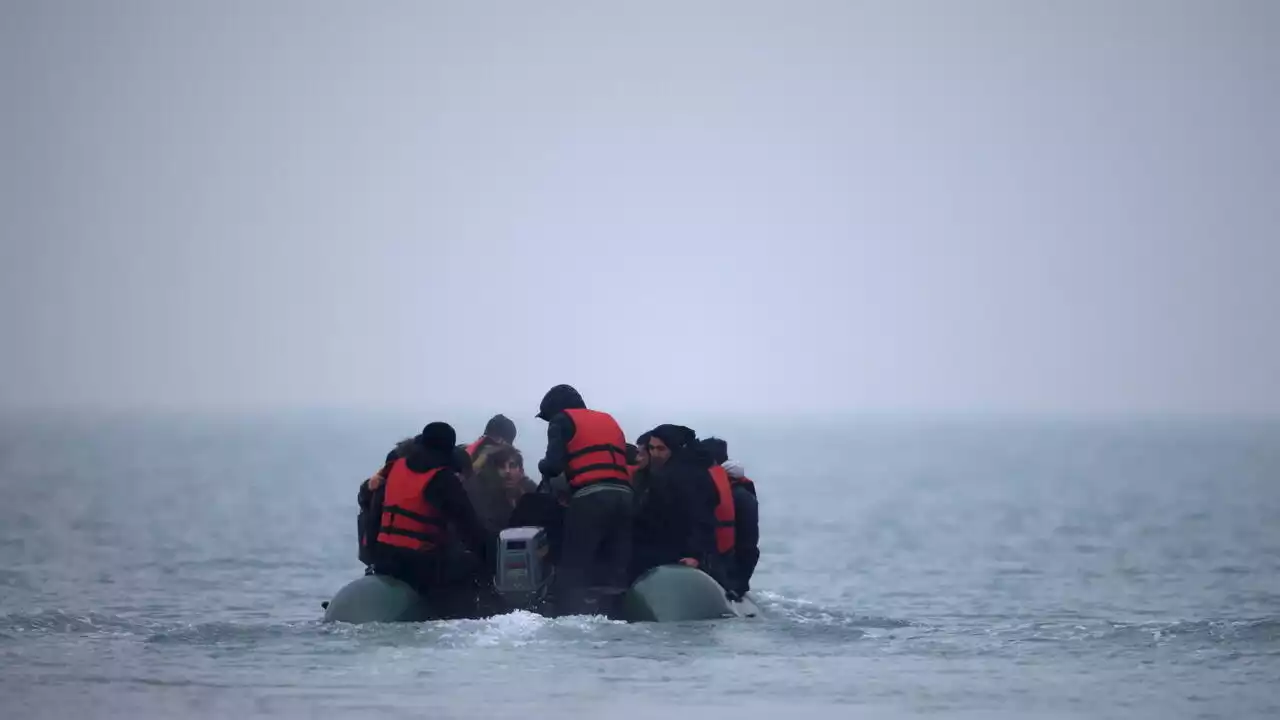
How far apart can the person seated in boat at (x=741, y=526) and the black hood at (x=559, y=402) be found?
56.3 inches

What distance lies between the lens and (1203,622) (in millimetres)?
21688

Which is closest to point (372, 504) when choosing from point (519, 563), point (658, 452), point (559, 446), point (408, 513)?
point (408, 513)

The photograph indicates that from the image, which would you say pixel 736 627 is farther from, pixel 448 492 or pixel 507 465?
pixel 448 492

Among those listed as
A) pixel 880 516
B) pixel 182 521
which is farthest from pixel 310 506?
pixel 880 516

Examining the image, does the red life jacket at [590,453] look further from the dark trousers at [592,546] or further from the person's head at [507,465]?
the person's head at [507,465]

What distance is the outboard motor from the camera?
18125 millimetres

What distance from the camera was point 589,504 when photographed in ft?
61.1

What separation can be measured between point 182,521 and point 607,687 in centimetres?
2863

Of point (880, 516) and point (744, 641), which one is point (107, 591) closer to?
point (744, 641)

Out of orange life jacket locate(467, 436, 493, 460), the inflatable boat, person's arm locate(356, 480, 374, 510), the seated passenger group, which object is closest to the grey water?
the inflatable boat

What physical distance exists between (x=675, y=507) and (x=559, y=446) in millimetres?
1287

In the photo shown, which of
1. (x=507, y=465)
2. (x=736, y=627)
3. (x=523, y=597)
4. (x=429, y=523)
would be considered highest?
(x=507, y=465)

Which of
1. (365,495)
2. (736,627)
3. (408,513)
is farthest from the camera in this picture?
(736,627)

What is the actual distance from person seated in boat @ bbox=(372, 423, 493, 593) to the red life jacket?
3.47 feet
